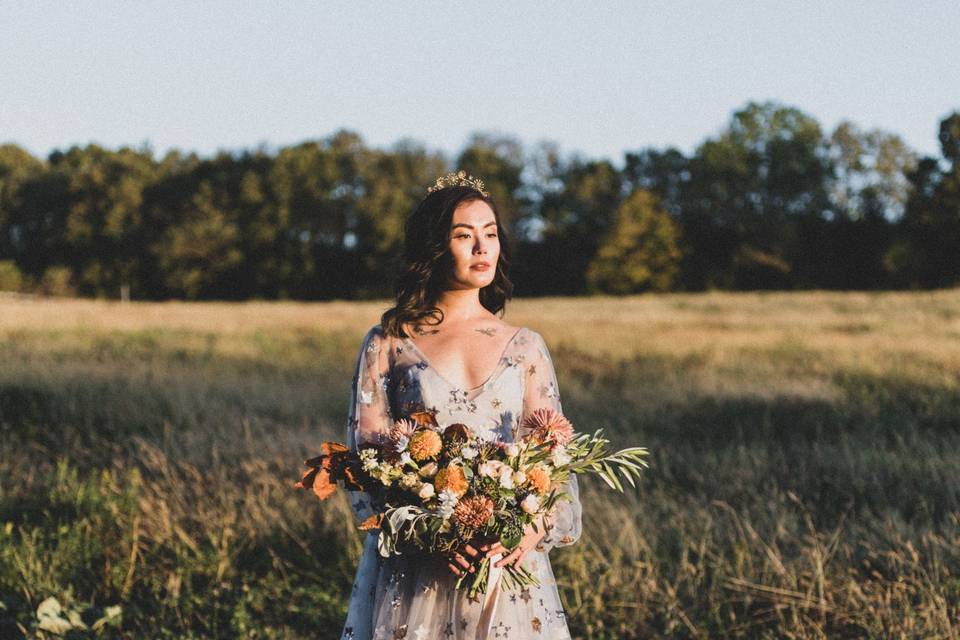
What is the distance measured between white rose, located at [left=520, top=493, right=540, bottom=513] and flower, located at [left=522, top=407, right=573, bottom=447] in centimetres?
20

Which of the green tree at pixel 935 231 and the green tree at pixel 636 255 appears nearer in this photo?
the green tree at pixel 935 231

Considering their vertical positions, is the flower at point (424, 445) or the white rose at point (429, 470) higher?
the flower at point (424, 445)

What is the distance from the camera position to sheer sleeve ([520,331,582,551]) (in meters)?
2.72

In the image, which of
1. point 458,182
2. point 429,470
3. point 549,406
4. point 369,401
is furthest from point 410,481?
point 458,182

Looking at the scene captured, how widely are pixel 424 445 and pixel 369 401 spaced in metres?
0.55

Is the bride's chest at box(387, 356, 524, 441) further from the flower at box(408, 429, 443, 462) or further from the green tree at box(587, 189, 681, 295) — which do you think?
the green tree at box(587, 189, 681, 295)

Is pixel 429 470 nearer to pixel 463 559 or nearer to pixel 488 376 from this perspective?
pixel 463 559

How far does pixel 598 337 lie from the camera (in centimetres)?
1700

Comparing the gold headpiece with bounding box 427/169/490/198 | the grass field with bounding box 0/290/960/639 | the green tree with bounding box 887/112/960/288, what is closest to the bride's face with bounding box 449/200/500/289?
the gold headpiece with bounding box 427/169/490/198

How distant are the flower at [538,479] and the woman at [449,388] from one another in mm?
300

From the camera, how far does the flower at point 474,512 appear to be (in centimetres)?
225

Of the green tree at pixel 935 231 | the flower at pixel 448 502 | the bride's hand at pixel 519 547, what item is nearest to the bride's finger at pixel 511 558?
the bride's hand at pixel 519 547

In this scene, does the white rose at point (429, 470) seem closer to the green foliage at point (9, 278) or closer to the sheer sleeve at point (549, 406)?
the sheer sleeve at point (549, 406)

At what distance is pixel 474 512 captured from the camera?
2.25m
